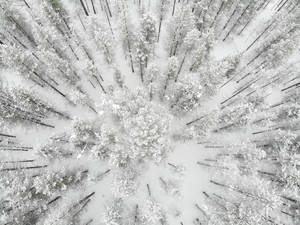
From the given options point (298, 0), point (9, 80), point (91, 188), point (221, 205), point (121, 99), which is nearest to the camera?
point (121, 99)

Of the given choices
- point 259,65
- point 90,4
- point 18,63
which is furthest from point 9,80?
point 259,65

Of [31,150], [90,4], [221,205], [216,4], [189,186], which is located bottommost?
[221,205]

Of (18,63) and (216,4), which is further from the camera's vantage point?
(216,4)

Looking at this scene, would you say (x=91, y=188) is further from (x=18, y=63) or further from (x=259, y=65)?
(x=259, y=65)

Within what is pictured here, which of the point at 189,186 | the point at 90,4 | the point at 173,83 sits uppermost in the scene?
the point at 90,4

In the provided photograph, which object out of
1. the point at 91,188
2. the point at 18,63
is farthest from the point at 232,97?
the point at 18,63

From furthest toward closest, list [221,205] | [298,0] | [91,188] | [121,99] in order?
[298,0] → [91,188] → [221,205] → [121,99]

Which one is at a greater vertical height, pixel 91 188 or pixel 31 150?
pixel 31 150

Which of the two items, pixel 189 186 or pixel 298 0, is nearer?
pixel 189 186

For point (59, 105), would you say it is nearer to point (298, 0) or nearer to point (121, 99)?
point (121, 99)
